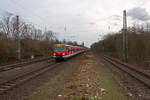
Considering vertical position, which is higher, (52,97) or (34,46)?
(34,46)

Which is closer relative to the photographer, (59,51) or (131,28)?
(59,51)

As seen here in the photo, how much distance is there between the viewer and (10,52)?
852 inches

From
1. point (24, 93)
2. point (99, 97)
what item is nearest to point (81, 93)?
point (99, 97)

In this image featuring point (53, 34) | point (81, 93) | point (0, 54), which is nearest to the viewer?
point (81, 93)

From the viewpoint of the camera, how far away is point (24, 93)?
20.5 feet

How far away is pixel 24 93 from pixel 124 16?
69.2 feet

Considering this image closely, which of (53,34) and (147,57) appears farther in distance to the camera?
(53,34)

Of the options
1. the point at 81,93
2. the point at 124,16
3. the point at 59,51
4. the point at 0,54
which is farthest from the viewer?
the point at 124,16

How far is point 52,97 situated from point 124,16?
20849 millimetres

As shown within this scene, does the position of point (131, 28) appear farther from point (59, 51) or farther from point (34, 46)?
point (34, 46)

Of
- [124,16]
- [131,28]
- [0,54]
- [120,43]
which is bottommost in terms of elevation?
[0,54]

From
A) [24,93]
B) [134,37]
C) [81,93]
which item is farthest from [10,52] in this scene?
[134,37]

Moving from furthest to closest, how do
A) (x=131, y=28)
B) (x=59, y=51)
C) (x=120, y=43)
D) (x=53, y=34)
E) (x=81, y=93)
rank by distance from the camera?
1. (x=53, y=34)
2. (x=120, y=43)
3. (x=131, y=28)
4. (x=59, y=51)
5. (x=81, y=93)

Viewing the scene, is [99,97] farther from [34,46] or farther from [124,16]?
[34,46]
